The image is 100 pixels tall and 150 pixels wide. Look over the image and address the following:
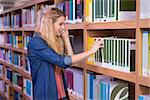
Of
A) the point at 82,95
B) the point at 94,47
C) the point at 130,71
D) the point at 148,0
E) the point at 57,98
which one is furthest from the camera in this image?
the point at 82,95

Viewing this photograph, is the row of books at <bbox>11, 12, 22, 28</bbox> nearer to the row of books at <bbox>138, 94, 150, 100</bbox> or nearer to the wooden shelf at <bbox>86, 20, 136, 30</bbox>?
the wooden shelf at <bbox>86, 20, 136, 30</bbox>

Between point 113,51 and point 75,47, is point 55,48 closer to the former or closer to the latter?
point 113,51

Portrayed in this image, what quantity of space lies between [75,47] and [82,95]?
1.79 feet

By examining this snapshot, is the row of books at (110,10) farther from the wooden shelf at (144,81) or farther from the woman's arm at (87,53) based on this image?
the wooden shelf at (144,81)

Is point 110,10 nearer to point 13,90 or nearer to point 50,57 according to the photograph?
point 50,57

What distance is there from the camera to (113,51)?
5.96 ft

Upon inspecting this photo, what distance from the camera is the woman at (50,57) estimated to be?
188cm

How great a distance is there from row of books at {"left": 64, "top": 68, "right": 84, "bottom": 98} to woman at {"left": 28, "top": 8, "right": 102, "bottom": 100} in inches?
10.5

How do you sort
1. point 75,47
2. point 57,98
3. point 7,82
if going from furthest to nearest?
point 7,82
point 75,47
point 57,98

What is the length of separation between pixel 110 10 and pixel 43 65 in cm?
65

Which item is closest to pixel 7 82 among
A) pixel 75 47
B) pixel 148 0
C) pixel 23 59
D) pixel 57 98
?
pixel 23 59

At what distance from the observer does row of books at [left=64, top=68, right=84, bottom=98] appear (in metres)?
2.36

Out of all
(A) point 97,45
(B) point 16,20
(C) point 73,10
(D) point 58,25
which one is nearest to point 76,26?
(C) point 73,10

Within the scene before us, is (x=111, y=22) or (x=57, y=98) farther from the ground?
(x=111, y=22)
